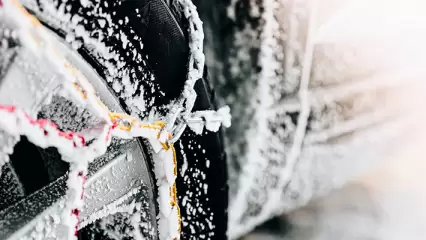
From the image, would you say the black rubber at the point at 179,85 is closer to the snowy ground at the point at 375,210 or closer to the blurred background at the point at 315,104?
the blurred background at the point at 315,104

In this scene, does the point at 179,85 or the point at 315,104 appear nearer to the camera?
the point at 179,85

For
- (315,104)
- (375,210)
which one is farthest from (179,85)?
(375,210)

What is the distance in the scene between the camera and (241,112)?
1.21 meters

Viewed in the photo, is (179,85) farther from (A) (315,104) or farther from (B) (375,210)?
(B) (375,210)

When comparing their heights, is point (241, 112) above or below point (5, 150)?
below

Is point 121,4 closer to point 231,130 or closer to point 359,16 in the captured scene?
point 231,130

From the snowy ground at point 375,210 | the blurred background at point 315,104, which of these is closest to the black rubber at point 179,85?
the blurred background at point 315,104

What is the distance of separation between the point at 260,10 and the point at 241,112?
0.23 meters

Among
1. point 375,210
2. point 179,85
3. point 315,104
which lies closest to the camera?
point 179,85

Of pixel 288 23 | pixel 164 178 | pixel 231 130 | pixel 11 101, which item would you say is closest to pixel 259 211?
pixel 231 130

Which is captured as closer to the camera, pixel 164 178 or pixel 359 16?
pixel 164 178

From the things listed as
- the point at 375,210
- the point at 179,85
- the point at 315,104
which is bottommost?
the point at 375,210

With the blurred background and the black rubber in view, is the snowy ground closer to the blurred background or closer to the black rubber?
the blurred background

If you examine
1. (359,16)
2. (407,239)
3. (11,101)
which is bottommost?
(407,239)
